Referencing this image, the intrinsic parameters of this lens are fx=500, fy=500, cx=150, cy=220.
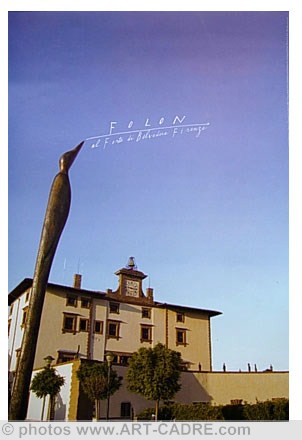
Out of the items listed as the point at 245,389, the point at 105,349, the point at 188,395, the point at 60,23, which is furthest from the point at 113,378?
the point at 60,23

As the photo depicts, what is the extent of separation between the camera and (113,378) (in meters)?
5.27

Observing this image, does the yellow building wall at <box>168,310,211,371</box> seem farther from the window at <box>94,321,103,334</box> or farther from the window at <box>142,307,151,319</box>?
the window at <box>94,321,103,334</box>

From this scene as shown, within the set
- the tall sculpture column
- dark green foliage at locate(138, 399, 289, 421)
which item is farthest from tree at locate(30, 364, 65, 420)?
dark green foliage at locate(138, 399, 289, 421)

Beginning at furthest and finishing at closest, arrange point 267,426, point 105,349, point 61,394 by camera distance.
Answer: point 105,349 → point 61,394 → point 267,426

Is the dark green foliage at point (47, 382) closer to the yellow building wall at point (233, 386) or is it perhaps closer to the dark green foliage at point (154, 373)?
the dark green foliage at point (154, 373)

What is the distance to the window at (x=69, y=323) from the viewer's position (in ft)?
17.6

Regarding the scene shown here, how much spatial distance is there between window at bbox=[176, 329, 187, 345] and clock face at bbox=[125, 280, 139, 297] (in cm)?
68

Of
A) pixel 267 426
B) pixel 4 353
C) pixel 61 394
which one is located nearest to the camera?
pixel 267 426

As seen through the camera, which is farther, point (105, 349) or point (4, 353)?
point (105, 349)

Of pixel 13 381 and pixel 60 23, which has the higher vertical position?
pixel 60 23

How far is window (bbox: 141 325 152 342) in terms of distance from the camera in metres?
5.59
